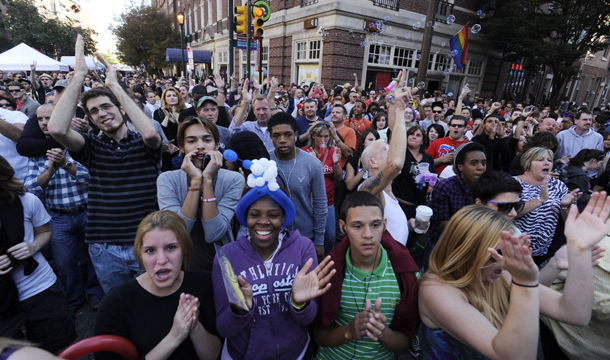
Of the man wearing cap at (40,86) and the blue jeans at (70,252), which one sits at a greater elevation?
the man wearing cap at (40,86)

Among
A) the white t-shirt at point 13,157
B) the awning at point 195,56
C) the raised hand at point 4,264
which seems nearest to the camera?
the raised hand at point 4,264

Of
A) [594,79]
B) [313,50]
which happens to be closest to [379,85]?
[313,50]

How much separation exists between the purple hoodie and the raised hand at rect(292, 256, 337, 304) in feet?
0.32

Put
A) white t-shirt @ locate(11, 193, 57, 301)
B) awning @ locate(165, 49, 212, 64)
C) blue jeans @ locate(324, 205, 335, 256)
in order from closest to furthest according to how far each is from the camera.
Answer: white t-shirt @ locate(11, 193, 57, 301) < blue jeans @ locate(324, 205, 335, 256) < awning @ locate(165, 49, 212, 64)

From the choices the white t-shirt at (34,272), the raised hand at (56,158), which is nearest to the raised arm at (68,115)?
the white t-shirt at (34,272)

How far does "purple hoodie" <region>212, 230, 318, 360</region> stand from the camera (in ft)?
5.16

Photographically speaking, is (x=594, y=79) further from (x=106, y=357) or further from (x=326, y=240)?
(x=106, y=357)

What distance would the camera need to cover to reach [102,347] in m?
1.28

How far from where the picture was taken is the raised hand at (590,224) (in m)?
1.31

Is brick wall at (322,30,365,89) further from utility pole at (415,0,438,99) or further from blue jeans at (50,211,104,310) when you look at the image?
blue jeans at (50,211,104,310)

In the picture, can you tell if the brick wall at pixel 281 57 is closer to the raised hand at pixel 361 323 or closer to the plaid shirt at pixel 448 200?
the plaid shirt at pixel 448 200

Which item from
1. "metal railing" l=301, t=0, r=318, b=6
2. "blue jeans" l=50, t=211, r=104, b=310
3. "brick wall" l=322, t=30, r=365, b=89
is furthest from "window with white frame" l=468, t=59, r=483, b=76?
"blue jeans" l=50, t=211, r=104, b=310

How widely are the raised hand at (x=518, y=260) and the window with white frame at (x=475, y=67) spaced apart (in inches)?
771

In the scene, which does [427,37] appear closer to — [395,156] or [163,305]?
[395,156]
